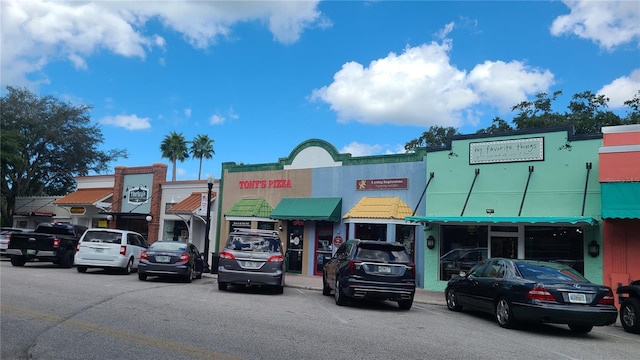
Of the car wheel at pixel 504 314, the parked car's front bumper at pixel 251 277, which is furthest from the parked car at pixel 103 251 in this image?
the car wheel at pixel 504 314

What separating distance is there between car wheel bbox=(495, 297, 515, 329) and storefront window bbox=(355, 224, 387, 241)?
9.72 metres

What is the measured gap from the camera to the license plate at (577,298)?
896 cm

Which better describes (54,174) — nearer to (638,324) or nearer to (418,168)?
(418,168)

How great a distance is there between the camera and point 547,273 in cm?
980

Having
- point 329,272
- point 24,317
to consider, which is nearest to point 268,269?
point 329,272

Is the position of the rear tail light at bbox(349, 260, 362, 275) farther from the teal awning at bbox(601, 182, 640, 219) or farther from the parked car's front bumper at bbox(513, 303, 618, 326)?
the teal awning at bbox(601, 182, 640, 219)

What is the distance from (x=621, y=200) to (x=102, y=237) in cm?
1683

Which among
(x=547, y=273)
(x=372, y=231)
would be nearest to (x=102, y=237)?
(x=372, y=231)

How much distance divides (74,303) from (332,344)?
610cm

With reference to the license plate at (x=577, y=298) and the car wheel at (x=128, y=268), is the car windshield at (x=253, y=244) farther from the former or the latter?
the license plate at (x=577, y=298)

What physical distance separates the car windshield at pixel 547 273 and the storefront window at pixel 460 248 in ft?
23.9

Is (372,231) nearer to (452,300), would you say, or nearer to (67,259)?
(452,300)

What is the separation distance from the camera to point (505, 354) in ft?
23.5

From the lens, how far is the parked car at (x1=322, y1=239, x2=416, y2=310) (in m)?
11.3
